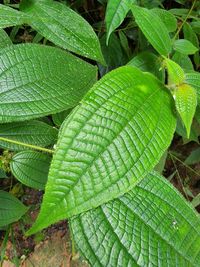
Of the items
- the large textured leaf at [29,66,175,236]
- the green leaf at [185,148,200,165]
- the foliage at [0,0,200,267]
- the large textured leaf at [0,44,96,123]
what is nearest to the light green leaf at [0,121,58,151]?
the foliage at [0,0,200,267]

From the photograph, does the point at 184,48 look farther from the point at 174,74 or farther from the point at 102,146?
the point at 102,146

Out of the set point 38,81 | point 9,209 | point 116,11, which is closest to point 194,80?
point 116,11

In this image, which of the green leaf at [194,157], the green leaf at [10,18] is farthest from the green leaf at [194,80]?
the green leaf at [194,157]

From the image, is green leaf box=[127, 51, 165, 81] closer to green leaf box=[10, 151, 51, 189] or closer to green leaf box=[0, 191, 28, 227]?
green leaf box=[10, 151, 51, 189]

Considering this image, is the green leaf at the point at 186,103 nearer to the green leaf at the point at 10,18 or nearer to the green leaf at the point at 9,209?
the green leaf at the point at 10,18

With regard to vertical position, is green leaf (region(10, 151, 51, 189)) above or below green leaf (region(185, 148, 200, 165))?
above

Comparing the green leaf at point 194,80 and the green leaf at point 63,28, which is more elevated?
the green leaf at point 194,80
